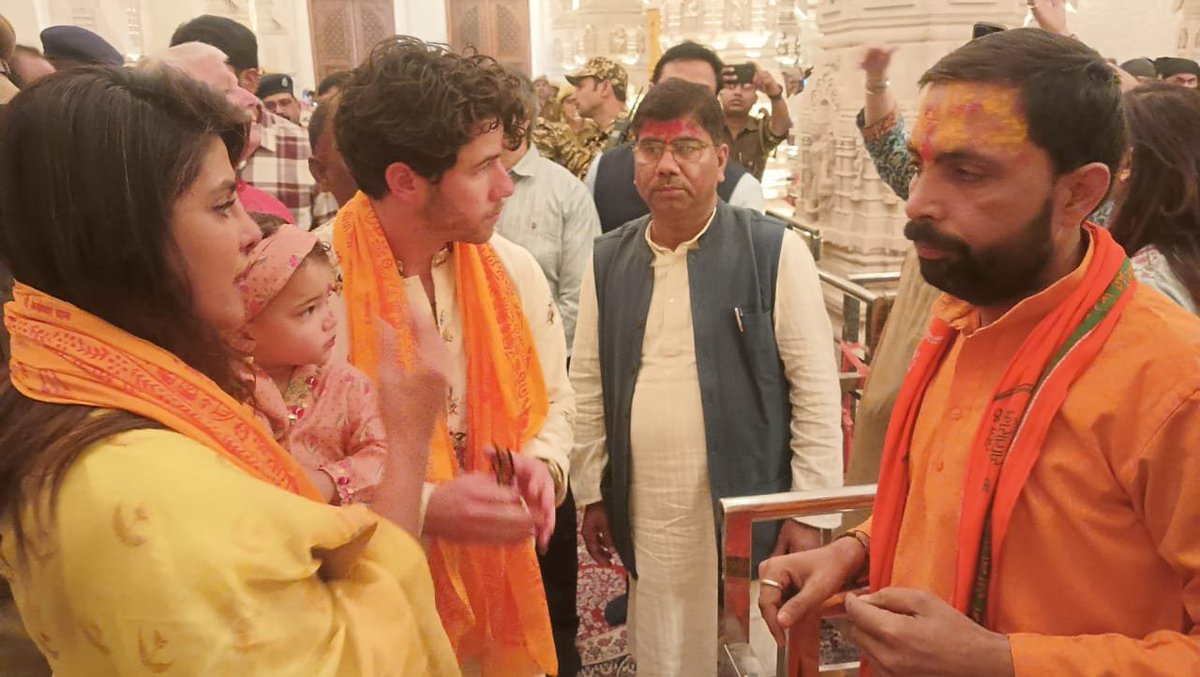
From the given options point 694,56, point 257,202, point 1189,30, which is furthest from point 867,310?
point 1189,30

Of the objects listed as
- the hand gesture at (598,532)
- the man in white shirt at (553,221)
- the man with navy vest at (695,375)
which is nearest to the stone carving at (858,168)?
the man in white shirt at (553,221)

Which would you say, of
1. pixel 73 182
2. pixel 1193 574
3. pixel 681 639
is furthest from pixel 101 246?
pixel 681 639

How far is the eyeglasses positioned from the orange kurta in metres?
1.11

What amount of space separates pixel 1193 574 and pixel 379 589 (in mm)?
947

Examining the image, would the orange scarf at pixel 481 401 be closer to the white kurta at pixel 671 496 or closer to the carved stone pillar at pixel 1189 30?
the white kurta at pixel 671 496

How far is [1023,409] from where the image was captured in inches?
40.6

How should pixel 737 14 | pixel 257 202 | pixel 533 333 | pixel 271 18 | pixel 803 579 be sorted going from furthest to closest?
pixel 271 18 → pixel 737 14 → pixel 257 202 → pixel 533 333 → pixel 803 579

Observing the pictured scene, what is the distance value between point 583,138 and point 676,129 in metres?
2.55

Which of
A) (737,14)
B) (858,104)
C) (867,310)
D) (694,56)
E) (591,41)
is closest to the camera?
(867,310)

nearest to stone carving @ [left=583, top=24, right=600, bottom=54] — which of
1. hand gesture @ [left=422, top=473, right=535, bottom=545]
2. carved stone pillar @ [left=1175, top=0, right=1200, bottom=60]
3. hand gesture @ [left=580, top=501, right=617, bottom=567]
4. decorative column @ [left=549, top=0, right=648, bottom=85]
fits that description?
decorative column @ [left=549, top=0, right=648, bottom=85]

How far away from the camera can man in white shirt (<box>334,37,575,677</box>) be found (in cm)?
154

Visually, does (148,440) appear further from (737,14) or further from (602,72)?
(737,14)

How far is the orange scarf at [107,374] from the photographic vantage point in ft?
2.63

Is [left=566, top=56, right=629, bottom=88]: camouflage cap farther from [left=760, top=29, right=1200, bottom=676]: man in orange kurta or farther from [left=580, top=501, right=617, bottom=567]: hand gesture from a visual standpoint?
[left=760, top=29, right=1200, bottom=676]: man in orange kurta
